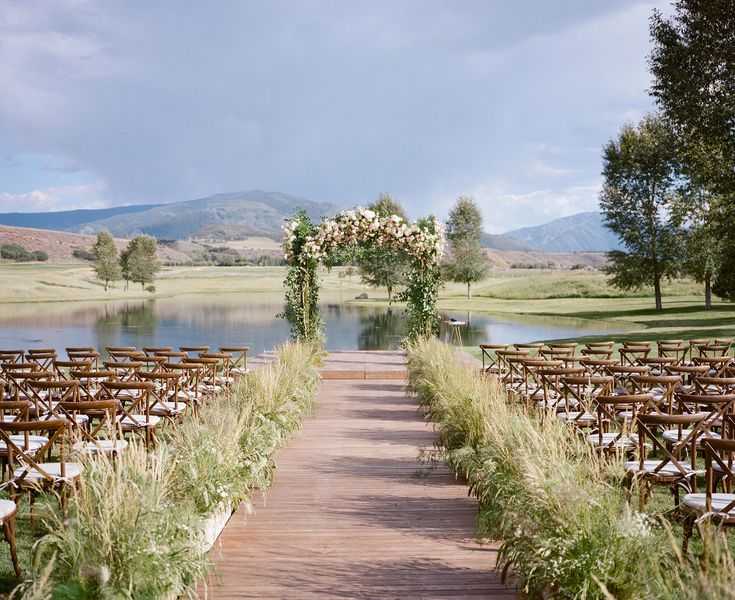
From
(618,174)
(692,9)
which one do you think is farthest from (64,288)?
(692,9)

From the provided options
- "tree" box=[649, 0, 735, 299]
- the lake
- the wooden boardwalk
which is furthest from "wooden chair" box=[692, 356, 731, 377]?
the lake

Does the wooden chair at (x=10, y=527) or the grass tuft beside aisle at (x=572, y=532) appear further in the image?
the wooden chair at (x=10, y=527)

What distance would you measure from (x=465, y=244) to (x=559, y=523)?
194 ft

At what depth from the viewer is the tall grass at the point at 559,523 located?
3811mm

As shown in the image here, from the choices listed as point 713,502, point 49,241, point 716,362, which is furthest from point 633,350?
point 49,241

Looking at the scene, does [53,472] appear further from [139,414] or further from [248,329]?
[248,329]

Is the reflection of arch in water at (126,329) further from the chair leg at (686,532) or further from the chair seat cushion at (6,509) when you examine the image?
the chair leg at (686,532)

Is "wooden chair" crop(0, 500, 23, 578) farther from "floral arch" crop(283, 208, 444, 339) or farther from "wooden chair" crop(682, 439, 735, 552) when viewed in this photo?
"floral arch" crop(283, 208, 444, 339)

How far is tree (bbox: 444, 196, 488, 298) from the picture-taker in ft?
202

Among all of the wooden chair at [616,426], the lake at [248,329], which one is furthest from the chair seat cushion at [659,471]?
the lake at [248,329]

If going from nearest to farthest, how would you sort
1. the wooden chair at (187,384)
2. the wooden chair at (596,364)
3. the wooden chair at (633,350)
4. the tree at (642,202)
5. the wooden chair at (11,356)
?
the wooden chair at (187,384), the wooden chair at (596,364), the wooden chair at (11,356), the wooden chair at (633,350), the tree at (642,202)

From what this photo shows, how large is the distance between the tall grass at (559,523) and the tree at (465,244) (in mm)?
55178

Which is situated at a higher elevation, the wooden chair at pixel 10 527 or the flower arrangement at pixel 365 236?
the flower arrangement at pixel 365 236

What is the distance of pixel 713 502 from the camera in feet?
16.3
